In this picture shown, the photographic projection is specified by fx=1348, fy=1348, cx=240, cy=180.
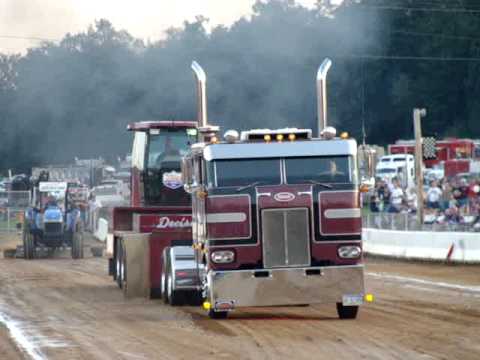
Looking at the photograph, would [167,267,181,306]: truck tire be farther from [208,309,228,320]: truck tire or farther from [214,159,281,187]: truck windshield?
[214,159,281,187]: truck windshield

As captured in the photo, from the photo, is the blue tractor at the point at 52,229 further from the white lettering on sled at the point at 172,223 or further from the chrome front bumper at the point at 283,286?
the chrome front bumper at the point at 283,286

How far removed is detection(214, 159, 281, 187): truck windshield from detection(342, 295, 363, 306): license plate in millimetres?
1811

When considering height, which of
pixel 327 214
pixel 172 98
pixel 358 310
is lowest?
pixel 358 310

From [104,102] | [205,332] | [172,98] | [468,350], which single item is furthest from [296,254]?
[104,102]

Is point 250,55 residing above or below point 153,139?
above

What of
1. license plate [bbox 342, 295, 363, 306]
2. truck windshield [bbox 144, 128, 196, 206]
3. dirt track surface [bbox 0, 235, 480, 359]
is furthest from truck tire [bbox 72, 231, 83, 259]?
license plate [bbox 342, 295, 363, 306]

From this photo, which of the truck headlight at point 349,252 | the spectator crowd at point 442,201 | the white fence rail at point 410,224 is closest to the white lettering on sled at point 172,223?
the truck headlight at point 349,252

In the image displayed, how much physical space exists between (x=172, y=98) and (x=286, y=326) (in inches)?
1993

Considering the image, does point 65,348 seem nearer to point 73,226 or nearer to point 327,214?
point 327,214

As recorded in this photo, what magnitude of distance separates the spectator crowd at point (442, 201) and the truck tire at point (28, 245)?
997 cm

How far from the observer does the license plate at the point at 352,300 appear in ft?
59.5

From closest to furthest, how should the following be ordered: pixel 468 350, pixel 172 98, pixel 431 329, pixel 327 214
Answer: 1. pixel 468 350
2. pixel 431 329
3. pixel 327 214
4. pixel 172 98

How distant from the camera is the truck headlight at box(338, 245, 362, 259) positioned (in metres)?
18.3

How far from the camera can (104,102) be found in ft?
236
